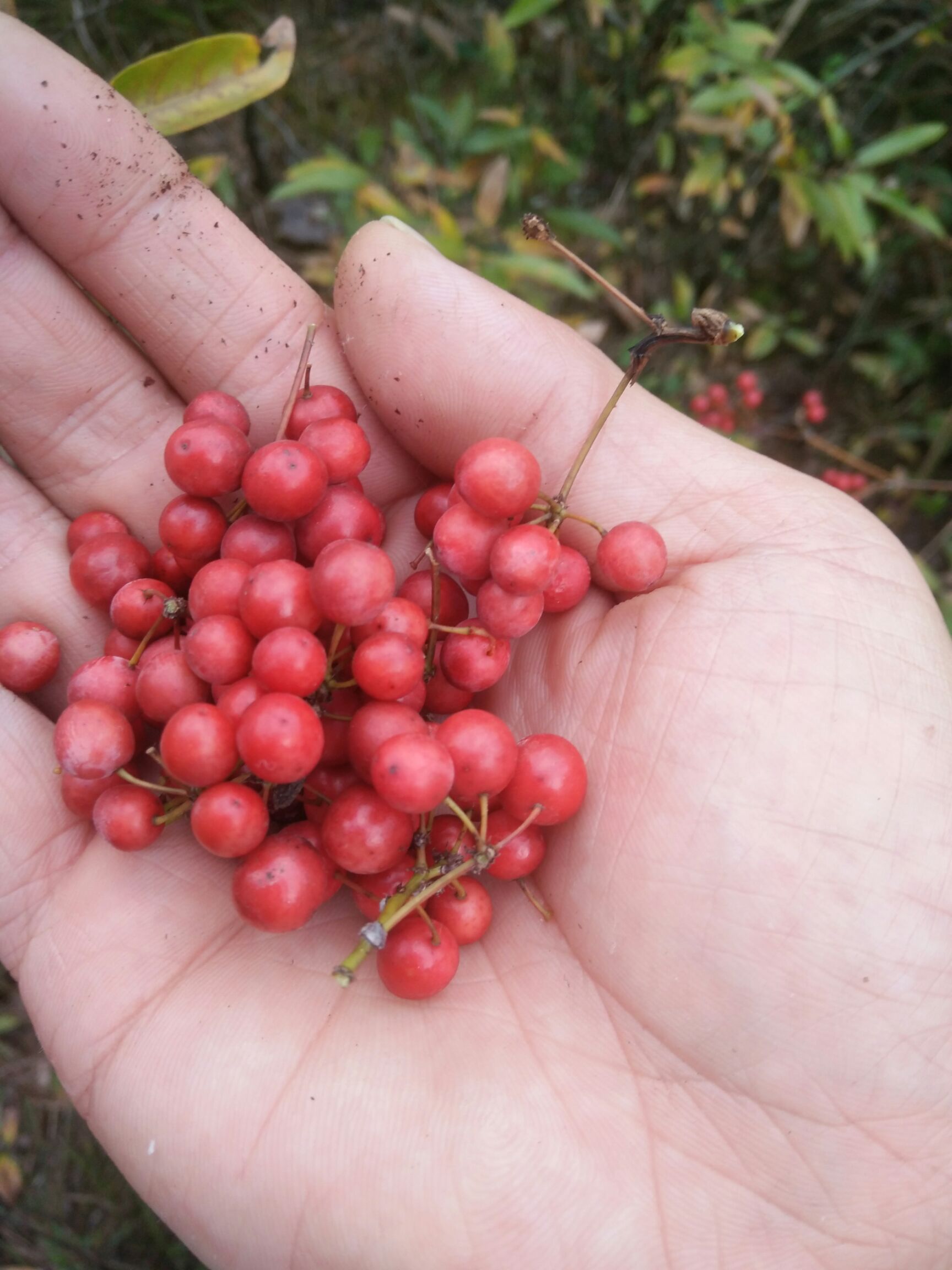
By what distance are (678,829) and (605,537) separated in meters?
0.88

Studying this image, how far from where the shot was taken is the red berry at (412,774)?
229cm

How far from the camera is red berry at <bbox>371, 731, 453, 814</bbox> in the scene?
7.51 feet

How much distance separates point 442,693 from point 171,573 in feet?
3.09

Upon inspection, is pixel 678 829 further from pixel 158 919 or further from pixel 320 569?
pixel 158 919

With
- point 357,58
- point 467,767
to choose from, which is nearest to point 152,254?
point 467,767

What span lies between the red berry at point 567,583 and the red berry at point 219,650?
872 millimetres

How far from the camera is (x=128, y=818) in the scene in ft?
8.59

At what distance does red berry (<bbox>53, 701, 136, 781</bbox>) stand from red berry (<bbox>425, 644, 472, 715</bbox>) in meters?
0.85

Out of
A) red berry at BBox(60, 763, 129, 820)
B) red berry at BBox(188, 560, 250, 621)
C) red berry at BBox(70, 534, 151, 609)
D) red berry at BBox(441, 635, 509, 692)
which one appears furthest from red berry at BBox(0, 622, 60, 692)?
red berry at BBox(441, 635, 509, 692)

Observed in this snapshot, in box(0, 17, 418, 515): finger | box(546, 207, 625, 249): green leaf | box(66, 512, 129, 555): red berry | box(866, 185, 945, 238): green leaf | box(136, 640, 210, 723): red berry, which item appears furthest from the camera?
box(866, 185, 945, 238): green leaf

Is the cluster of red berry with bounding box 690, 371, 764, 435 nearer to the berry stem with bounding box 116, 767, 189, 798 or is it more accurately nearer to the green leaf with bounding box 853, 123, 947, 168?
the green leaf with bounding box 853, 123, 947, 168

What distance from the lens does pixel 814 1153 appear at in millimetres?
2531

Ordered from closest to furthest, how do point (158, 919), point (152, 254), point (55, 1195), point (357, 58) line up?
point (158, 919), point (152, 254), point (55, 1195), point (357, 58)

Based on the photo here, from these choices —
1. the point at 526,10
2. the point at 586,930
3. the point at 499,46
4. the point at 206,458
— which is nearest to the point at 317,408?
the point at 206,458
